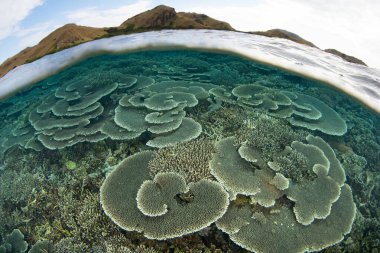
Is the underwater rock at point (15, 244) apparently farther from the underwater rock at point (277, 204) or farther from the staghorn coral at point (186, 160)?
the underwater rock at point (277, 204)

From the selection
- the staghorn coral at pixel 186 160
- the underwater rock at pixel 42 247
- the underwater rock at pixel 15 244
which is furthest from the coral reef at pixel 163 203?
the underwater rock at pixel 15 244

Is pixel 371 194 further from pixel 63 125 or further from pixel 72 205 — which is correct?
pixel 63 125

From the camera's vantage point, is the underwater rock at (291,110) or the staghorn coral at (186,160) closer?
the staghorn coral at (186,160)

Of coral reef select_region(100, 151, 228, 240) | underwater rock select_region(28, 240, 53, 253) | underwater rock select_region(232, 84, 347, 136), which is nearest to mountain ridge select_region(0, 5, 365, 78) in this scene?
underwater rock select_region(232, 84, 347, 136)

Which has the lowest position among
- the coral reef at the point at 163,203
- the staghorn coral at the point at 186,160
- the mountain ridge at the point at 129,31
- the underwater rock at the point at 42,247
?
the underwater rock at the point at 42,247

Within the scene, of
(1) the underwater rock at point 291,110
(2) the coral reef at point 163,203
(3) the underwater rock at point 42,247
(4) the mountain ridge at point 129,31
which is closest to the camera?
(2) the coral reef at point 163,203

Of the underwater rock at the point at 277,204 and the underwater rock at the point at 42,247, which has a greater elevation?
the underwater rock at the point at 277,204

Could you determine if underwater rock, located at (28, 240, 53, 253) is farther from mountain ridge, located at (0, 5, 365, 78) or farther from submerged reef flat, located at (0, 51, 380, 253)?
mountain ridge, located at (0, 5, 365, 78)
